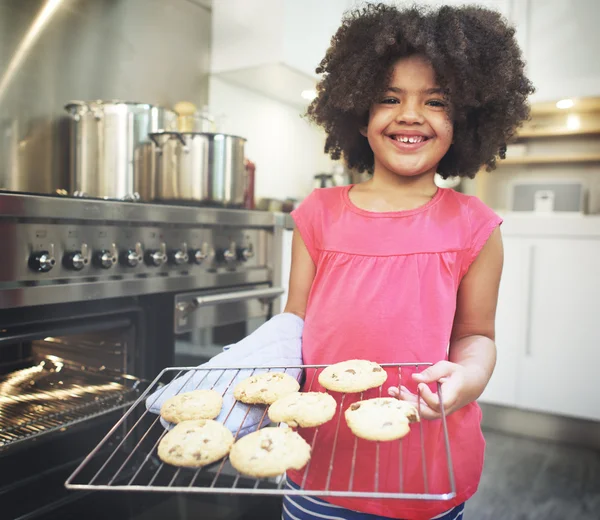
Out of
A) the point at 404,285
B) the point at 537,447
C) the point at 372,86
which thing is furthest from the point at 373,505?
the point at 537,447

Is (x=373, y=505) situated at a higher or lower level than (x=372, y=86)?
lower

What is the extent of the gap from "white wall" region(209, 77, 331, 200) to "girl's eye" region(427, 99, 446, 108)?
142cm

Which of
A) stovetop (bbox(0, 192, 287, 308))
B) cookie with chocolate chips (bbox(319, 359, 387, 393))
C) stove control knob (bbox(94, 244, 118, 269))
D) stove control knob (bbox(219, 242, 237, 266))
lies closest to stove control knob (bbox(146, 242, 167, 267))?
stovetop (bbox(0, 192, 287, 308))

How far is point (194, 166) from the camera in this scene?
1.61 m

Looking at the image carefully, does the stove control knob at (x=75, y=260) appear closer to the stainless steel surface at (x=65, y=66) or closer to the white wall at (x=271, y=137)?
the stainless steel surface at (x=65, y=66)

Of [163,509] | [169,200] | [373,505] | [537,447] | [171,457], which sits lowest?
[537,447]

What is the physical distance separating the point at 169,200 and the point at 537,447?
174 cm

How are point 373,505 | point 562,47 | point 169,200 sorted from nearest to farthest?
point 373,505, point 169,200, point 562,47

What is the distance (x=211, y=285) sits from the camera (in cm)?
152

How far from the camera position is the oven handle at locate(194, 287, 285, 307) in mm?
1452

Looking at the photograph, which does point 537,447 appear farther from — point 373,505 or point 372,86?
point 372,86

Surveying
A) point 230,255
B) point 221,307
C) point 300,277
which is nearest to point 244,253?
point 230,255

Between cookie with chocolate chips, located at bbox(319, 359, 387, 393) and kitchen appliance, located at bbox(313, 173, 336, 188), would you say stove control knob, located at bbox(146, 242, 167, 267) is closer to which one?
cookie with chocolate chips, located at bbox(319, 359, 387, 393)

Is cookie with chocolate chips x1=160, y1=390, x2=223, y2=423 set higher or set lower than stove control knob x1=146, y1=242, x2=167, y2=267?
lower
